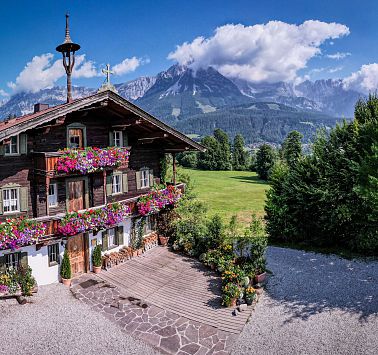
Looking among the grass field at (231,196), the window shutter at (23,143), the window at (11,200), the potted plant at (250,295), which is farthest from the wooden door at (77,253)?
the grass field at (231,196)

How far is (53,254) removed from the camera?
19.3 m

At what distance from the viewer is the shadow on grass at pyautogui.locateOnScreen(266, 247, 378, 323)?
16.0 metres

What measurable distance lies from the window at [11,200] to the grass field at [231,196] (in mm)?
26177

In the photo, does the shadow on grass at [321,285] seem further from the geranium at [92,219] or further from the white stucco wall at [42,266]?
the white stucco wall at [42,266]

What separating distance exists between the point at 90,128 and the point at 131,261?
9276mm

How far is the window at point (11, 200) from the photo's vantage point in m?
17.4

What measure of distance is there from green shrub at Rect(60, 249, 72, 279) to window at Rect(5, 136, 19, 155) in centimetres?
640

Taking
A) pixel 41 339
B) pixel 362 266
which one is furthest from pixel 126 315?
pixel 362 266

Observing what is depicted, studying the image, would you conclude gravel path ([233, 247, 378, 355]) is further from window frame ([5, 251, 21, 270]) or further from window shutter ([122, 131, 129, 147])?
window shutter ([122, 131, 129, 147])

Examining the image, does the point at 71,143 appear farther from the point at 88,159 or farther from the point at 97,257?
the point at 97,257

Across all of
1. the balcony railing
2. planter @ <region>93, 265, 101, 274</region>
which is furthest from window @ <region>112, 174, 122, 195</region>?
planter @ <region>93, 265, 101, 274</region>

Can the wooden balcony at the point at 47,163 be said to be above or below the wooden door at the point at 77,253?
above

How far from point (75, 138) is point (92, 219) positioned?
16.8ft

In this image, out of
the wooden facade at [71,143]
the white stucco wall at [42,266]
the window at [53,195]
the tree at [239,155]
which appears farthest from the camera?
the tree at [239,155]
